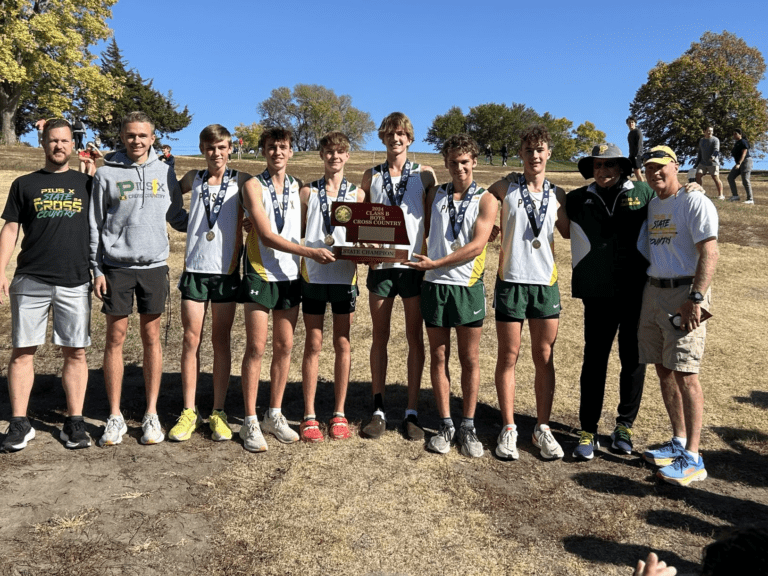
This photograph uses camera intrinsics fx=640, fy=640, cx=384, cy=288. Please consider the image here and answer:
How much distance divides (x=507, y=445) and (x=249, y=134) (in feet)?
266

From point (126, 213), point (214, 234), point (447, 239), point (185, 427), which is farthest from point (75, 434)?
point (447, 239)

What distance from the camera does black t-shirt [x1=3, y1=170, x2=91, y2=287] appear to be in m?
4.87

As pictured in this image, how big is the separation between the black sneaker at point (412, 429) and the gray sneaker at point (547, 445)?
96 cm

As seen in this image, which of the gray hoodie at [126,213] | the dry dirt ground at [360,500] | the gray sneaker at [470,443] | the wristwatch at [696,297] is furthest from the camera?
the gray sneaker at [470,443]

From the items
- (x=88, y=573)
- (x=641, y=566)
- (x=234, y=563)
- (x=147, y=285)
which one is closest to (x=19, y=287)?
(x=147, y=285)

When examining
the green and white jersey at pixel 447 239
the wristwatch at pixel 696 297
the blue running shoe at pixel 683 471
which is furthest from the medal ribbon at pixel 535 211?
the blue running shoe at pixel 683 471

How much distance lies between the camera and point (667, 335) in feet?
15.5

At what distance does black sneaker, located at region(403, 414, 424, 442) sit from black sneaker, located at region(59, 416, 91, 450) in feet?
8.32

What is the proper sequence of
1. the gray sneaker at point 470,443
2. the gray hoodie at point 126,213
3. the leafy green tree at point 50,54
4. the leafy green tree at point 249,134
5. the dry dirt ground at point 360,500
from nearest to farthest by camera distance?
the dry dirt ground at point 360,500
the gray hoodie at point 126,213
the gray sneaker at point 470,443
the leafy green tree at point 50,54
the leafy green tree at point 249,134

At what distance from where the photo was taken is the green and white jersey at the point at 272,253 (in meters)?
5.03

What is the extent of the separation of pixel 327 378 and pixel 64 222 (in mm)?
3195

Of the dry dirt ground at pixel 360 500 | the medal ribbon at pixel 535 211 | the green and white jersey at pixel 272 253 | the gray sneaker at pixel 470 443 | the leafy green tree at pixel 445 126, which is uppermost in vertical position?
the leafy green tree at pixel 445 126

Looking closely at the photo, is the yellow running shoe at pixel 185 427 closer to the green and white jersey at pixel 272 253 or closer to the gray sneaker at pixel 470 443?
the green and white jersey at pixel 272 253

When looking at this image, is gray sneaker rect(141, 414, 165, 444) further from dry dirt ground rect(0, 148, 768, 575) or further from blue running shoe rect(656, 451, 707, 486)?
blue running shoe rect(656, 451, 707, 486)
